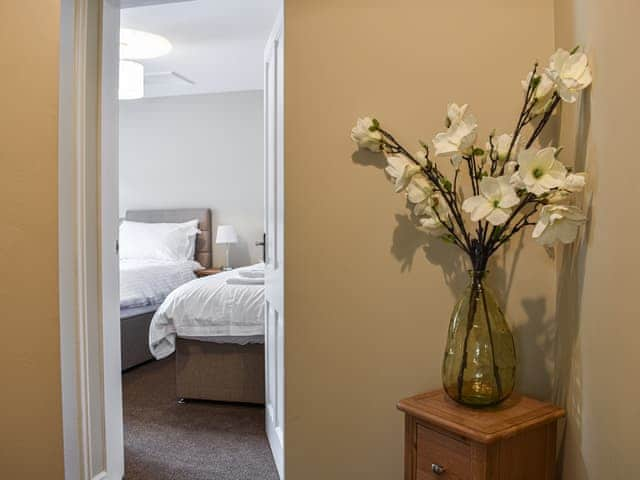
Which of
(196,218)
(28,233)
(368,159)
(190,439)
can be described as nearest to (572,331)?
(368,159)

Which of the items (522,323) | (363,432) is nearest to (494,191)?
(522,323)

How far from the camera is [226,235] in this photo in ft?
17.9

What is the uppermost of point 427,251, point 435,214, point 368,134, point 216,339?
point 368,134

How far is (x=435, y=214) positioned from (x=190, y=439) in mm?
2005

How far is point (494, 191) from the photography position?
4.27ft

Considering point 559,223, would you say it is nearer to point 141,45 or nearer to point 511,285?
point 511,285

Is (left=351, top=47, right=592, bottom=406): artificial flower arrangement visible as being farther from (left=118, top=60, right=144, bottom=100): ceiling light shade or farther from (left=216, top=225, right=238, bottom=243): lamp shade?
(left=216, top=225, right=238, bottom=243): lamp shade

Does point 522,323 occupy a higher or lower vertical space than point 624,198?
lower

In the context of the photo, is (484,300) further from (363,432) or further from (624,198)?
(363,432)

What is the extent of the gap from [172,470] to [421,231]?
5.62 ft

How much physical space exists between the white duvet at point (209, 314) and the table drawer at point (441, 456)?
70.2 inches

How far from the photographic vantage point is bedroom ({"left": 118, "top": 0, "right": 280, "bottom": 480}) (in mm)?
2859

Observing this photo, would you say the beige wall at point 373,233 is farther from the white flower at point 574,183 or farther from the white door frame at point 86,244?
the white door frame at point 86,244

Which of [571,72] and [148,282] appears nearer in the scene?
[571,72]
